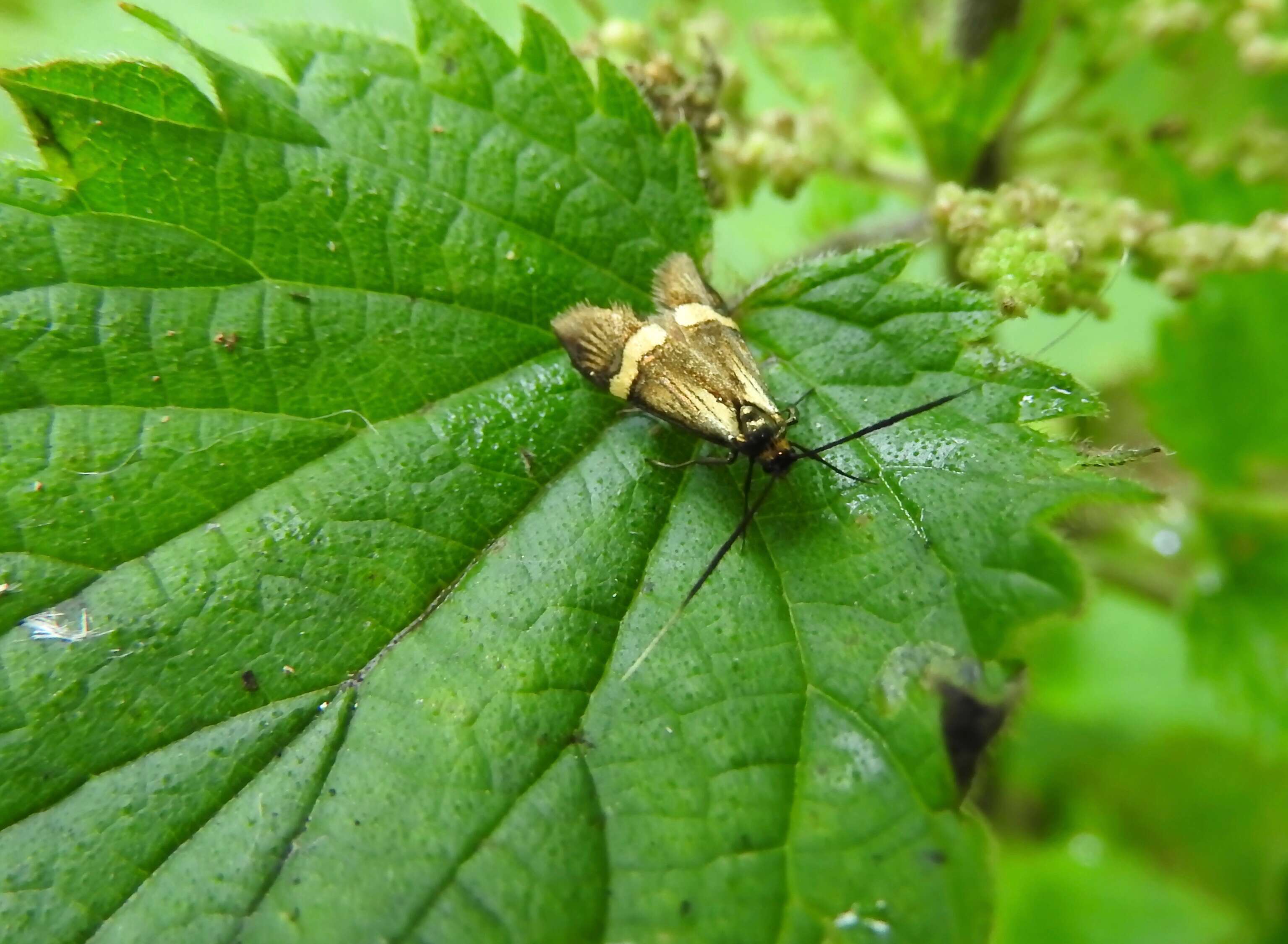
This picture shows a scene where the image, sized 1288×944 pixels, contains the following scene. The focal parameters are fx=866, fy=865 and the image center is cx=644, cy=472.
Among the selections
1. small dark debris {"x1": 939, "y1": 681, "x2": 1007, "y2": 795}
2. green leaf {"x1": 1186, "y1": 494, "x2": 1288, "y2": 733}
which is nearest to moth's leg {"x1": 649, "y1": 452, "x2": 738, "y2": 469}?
small dark debris {"x1": 939, "y1": 681, "x2": 1007, "y2": 795}

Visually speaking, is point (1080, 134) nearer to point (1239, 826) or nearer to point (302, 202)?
point (302, 202)

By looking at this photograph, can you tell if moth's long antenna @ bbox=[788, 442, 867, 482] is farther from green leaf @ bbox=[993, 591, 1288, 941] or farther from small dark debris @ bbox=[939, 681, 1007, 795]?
green leaf @ bbox=[993, 591, 1288, 941]

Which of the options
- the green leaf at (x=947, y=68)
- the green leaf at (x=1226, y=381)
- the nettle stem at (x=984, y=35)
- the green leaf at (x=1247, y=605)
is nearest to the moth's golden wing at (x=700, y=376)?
the green leaf at (x=947, y=68)

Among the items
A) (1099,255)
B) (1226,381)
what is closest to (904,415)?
(1099,255)

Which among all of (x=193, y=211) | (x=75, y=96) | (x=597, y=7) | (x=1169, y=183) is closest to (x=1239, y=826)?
(x=1169, y=183)

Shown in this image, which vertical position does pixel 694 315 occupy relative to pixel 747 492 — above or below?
above

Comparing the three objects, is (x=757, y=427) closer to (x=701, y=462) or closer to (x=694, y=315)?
(x=701, y=462)
